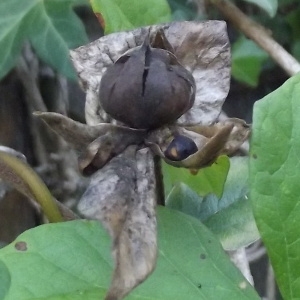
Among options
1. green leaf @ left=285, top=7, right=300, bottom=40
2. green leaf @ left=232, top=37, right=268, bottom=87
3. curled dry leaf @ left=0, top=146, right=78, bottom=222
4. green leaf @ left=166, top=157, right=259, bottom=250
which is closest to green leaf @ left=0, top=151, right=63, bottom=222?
curled dry leaf @ left=0, top=146, right=78, bottom=222

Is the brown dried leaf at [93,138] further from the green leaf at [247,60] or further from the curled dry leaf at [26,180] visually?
the green leaf at [247,60]

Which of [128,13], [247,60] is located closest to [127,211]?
[128,13]

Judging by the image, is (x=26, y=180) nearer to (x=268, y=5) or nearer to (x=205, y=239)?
(x=205, y=239)

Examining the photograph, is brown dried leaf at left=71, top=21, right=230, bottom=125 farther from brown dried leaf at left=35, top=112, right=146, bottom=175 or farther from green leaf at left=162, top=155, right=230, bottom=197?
green leaf at left=162, top=155, right=230, bottom=197

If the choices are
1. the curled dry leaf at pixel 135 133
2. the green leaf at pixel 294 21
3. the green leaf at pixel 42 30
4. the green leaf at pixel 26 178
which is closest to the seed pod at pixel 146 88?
the curled dry leaf at pixel 135 133

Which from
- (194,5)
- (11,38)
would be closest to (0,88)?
(11,38)

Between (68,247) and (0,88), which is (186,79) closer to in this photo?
(68,247)
